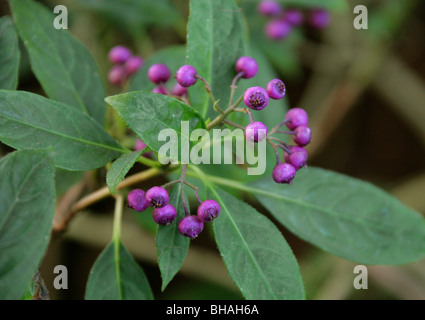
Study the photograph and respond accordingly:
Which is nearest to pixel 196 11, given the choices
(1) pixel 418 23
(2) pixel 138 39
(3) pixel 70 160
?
(3) pixel 70 160

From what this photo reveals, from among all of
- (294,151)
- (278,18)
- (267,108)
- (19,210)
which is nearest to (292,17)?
(278,18)

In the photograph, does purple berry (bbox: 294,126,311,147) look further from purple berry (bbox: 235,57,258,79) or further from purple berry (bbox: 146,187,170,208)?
purple berry (bbox: 146,187,170,208)

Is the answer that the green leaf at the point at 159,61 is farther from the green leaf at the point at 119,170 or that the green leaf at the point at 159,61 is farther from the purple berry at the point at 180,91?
the green leaf at the point at 119,170

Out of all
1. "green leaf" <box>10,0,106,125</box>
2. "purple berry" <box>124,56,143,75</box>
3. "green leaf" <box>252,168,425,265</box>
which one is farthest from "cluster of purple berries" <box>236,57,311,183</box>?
"purple berry" <box>124,56,143,75</box>

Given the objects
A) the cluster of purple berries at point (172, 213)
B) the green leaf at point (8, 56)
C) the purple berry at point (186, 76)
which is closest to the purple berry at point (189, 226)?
the cluster of purple berries at point (172, 213)
